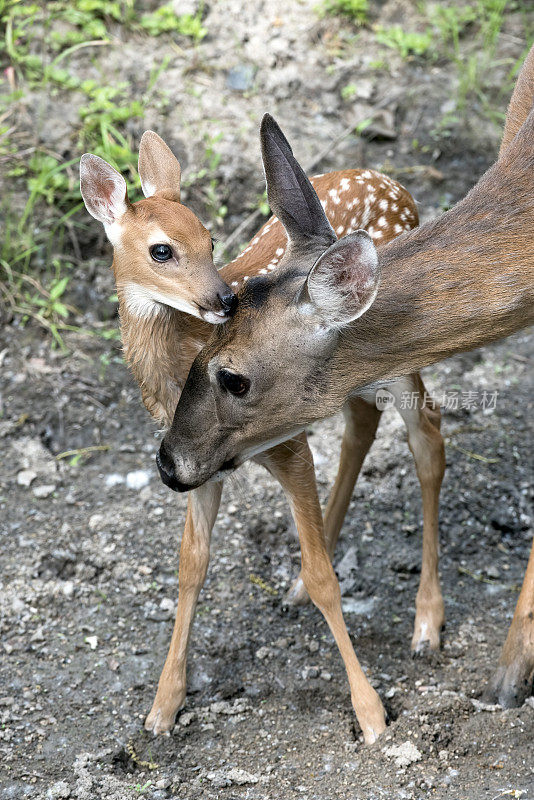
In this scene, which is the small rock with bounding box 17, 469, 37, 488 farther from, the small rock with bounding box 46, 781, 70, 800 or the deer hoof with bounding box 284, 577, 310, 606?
the small rock with bounding box 46, 781, 70, 800

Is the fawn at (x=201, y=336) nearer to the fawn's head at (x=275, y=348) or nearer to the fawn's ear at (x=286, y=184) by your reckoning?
the fawn's head at (x=275, y=348)

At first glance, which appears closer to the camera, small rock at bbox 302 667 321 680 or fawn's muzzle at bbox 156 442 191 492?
fawn's muzzle at bbox 156 442 191 492

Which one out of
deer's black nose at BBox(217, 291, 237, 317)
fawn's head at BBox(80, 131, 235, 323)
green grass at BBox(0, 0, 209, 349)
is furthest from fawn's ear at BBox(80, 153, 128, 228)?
green grass at BBox(0, 0, 209, 349)

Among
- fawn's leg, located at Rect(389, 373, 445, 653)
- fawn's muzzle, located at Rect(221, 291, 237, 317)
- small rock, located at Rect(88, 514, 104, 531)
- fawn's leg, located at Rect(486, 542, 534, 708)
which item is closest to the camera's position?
fawn's muzzle, located at Rect(221, 291, 237, 317)

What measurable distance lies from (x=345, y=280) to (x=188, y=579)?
5.10ft

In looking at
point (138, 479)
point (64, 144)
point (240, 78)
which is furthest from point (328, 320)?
point (240, 78)

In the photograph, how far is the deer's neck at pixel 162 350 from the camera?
148 inches

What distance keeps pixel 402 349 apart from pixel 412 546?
198 cm

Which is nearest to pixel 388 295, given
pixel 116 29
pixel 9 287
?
pixel 9 287

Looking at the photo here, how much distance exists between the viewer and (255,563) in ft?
16.5

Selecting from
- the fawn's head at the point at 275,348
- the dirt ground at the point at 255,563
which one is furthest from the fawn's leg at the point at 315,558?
the fawn's head at the point at 275,348

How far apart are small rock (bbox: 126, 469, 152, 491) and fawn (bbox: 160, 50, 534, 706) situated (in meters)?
1.90

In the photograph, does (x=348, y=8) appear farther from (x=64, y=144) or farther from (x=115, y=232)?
(x=115, y=232)

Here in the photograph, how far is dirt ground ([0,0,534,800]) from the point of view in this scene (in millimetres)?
3768
